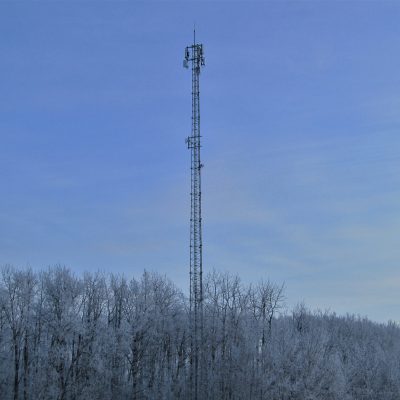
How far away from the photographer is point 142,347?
6725 cm

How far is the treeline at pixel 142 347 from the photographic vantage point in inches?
2371

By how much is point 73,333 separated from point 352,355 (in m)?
50.0

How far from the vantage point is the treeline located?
60219mm

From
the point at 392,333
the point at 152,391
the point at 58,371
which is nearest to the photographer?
the point at 58,371

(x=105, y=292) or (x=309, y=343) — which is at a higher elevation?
(x=105, y=292)

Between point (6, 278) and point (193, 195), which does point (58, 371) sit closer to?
point (6, 278)

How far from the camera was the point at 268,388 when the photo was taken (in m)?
66.2

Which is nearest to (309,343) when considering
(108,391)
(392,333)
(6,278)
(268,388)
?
(268,388)

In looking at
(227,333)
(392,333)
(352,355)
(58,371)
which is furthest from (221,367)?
(392,333)

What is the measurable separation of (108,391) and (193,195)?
72.5ft

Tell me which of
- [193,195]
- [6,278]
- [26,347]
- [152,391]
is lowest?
[152,391]

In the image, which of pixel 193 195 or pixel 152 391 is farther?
pixel 152 391

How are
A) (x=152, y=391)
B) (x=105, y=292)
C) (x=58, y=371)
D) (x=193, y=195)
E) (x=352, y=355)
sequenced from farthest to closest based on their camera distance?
(x=352, y=355) → (x=105, y=292) → (x=152, y=391) → (x=58, y=371) → (x=193, y=195)

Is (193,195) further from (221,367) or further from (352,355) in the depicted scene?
(352,355)
